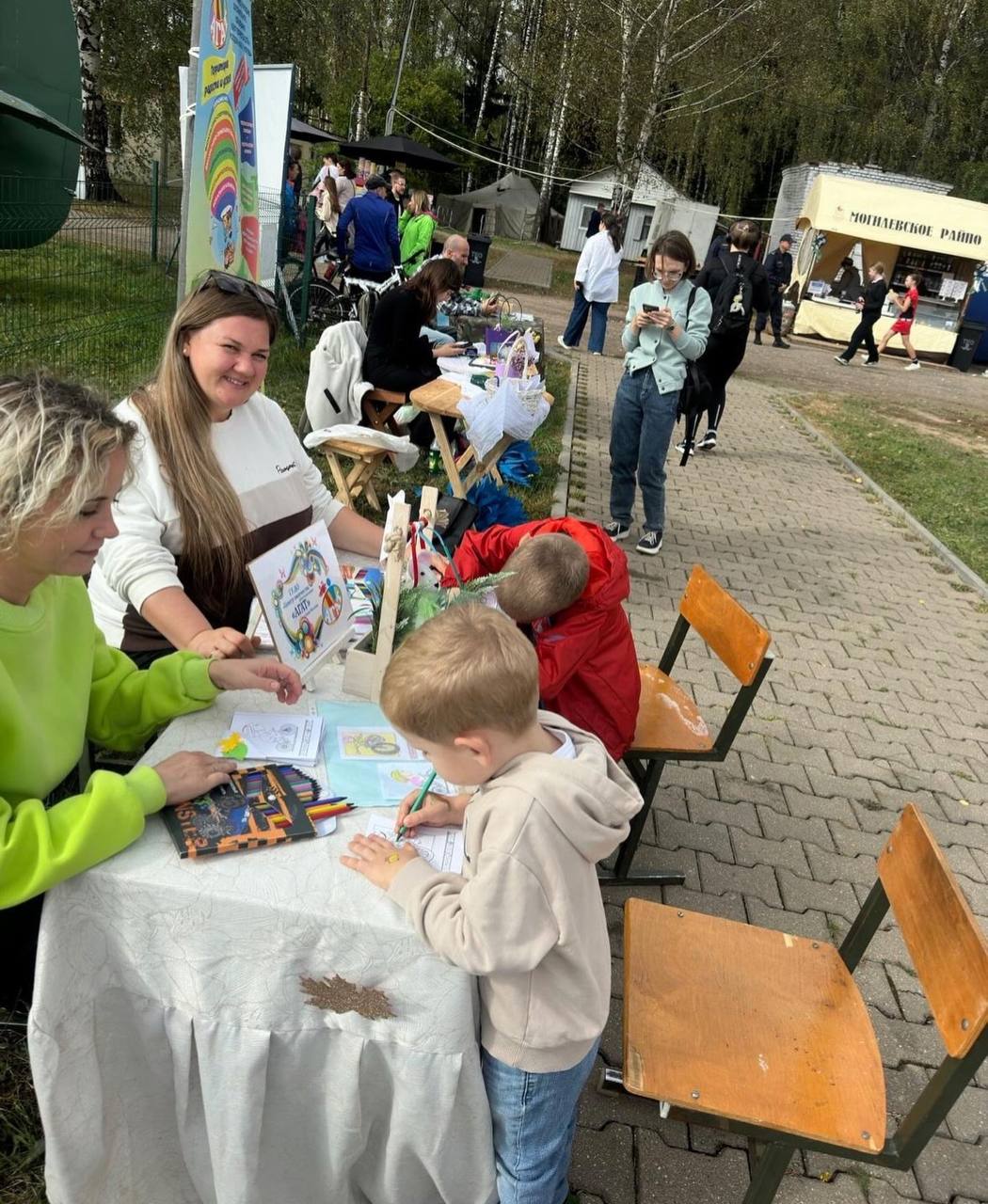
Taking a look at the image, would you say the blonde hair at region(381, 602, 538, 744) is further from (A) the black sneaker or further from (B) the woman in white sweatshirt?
(A) the black sneaker

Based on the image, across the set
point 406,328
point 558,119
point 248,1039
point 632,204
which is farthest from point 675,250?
point 632,204

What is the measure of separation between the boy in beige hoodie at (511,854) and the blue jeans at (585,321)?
36.7 ft

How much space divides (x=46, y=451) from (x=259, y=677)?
2.07 ft

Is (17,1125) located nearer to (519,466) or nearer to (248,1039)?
(248,1039)

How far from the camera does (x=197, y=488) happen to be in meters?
2.13

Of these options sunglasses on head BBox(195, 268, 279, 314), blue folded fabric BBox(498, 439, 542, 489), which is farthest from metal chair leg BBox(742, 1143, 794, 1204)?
blue folded fabric BBox(498, 439, 542, 489)

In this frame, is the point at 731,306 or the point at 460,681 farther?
the point at 731,306

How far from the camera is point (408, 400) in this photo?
5.73 meters

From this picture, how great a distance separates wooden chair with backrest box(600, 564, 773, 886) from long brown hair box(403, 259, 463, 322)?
3568mm

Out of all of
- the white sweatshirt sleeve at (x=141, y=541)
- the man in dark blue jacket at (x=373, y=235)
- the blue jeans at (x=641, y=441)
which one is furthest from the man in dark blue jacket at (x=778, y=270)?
the white sweatshirt sleeve at (x=141, y=541)

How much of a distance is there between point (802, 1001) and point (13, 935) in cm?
165

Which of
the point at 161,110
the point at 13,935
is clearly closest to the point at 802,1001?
A: the point at 13,935

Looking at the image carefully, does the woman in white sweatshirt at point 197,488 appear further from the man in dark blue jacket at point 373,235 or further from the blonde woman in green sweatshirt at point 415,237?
the blonde woman in green sweatshirt at point 415,237

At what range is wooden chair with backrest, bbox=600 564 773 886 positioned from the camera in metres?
2.42
